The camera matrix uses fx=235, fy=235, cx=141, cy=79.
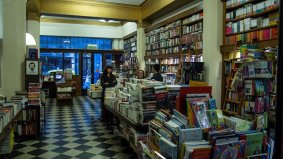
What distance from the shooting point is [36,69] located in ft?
19.3

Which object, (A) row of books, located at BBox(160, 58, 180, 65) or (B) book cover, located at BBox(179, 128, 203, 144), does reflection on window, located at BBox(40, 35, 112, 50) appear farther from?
(B) book cover, located at BBox(179, 128, 203, 144)

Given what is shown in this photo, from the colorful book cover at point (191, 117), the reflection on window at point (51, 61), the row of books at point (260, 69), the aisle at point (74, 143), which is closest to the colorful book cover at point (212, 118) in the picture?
the colorful book cover at point (191, 117)

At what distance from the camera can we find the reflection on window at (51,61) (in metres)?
14.0

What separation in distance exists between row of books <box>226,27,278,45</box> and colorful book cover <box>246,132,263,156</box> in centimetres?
325

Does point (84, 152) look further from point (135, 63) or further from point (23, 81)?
point (135, 63)

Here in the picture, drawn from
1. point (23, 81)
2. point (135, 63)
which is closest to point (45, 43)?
point (135, 63)

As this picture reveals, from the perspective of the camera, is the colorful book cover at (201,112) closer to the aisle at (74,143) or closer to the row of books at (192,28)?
the aisle at (74,143)

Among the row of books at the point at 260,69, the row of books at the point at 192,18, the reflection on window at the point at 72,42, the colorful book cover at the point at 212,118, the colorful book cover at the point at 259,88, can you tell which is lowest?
the colorful book cover at the point at 212,118

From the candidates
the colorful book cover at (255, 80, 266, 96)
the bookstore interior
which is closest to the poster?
the bookstore interior

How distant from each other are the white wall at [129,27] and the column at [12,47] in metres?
7.13

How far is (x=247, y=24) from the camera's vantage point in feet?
17.4

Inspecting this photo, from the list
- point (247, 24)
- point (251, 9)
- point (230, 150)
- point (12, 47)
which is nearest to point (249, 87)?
point (247, 24)

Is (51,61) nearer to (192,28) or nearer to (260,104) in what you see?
(192,28)

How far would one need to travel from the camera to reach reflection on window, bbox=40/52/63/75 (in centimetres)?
1399
